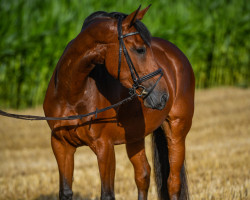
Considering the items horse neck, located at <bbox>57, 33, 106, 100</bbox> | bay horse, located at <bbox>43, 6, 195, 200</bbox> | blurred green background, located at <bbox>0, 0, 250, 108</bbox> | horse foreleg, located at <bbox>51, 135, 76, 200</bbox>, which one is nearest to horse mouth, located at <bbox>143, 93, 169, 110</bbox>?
bay horse, located at <bbox>43, 6, 195, 200</bbox>

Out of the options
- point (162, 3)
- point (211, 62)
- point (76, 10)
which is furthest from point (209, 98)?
point (76, 10)

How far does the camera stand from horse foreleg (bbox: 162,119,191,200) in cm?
432

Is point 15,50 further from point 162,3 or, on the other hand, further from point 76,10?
point 162,3

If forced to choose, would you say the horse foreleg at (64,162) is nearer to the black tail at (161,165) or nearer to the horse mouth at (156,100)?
the horse mouth at (156,100)

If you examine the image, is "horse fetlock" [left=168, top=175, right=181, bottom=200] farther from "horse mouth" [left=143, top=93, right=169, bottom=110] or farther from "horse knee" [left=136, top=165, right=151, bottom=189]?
"horse mouth" [left=143, top=93, right=169, bottom=110]

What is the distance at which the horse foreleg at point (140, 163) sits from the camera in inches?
174

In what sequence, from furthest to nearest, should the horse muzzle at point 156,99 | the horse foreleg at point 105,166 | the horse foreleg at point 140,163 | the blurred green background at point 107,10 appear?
1. the blurred green background at point 107,10
2. the horse foreleg at point 140,163
3. the horse foreleg at point 105,166
4. the horse muzzle at point 156,99

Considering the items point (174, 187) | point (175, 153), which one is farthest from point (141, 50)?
point (174, 187)

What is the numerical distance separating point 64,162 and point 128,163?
3550mm

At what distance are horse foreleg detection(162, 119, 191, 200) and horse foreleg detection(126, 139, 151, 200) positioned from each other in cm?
27

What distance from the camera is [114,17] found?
347 centimetres

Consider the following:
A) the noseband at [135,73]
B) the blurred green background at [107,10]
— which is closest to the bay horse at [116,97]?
the noseband at [135,73]

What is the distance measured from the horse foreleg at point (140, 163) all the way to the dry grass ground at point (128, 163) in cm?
70

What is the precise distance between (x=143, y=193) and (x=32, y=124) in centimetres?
666
